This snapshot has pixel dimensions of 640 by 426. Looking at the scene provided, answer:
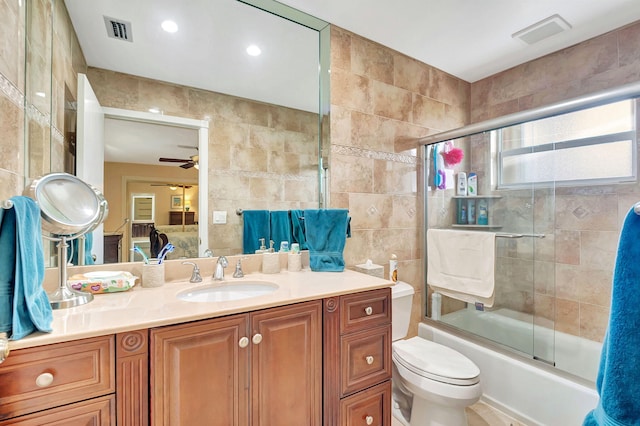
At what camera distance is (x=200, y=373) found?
950 millimetres

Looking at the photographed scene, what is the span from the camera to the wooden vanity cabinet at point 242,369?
906 millimetres

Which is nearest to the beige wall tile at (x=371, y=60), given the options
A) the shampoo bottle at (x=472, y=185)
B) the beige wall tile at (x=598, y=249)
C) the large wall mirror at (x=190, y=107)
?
the large wall mirror at (x=190, y=107)

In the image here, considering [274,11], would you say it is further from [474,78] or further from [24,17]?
[474,78]

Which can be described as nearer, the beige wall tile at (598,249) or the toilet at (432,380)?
the toilet at (432,380)

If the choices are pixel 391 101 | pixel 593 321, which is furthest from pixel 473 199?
pixel 593 321

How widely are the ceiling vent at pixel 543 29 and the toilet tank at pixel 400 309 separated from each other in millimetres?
1838

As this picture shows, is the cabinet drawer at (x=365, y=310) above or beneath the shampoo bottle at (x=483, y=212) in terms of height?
beneath

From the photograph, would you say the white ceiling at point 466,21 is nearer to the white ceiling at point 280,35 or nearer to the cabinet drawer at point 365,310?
the white ceiling at point 280,35

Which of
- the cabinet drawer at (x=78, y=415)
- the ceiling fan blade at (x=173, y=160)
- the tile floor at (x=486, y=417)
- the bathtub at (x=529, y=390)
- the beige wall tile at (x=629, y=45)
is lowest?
the tile floor at (x=486, y=417)

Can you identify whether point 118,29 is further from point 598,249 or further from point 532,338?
point 598,249

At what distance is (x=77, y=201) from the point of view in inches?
41.8

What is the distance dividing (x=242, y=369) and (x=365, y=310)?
1.87 ft

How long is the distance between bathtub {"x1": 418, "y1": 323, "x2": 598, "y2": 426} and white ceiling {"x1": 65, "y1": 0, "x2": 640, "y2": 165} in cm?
199

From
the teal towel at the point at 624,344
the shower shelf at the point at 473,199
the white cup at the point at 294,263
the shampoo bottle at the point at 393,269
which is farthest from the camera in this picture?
the shower shelf at the point at 473,199
